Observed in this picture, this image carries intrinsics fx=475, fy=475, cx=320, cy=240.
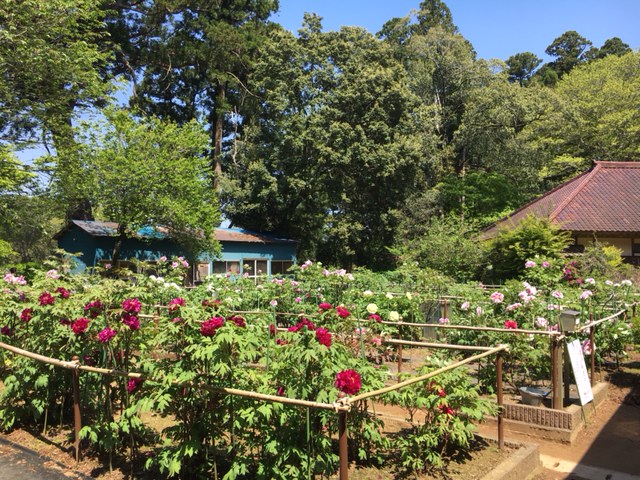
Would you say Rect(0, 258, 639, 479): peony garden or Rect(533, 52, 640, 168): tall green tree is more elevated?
Rect(533, 52, 640, 168): tall green tree

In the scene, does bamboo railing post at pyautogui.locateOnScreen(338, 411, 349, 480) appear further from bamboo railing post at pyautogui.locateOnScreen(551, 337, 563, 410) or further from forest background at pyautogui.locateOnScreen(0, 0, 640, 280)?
forest background at pyautogui.locateOnScreen(0, 0, 640, 280)

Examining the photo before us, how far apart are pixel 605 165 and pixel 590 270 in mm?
10832

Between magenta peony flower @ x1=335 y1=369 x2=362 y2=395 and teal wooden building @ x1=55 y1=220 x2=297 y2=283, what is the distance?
12136 mm

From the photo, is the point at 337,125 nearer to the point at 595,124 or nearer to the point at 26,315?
the point at 595,124

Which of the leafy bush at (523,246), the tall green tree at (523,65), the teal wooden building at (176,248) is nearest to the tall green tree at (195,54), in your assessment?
the teal wooden building at (176,248)

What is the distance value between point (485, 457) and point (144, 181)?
1680 centimetres

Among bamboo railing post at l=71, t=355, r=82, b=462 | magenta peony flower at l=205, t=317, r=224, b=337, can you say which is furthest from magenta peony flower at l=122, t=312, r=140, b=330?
magenta peony flower at l=205, t=317, r=224, b=337

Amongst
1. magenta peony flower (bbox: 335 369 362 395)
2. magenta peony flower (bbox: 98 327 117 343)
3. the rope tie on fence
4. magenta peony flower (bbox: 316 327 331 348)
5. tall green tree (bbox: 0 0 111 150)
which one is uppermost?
tall green tree (bbox: 0 0 111 150)

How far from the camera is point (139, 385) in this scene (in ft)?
12.4

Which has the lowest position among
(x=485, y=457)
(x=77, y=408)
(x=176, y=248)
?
(x=485, y=457)

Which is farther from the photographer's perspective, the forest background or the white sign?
the forest background

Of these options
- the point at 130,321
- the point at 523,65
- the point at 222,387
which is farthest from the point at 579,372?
the point at 523,65

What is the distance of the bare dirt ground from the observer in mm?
3930

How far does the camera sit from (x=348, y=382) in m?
3.06
